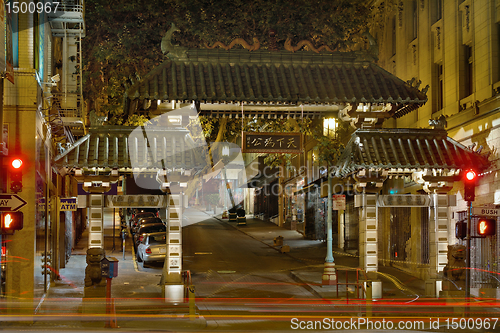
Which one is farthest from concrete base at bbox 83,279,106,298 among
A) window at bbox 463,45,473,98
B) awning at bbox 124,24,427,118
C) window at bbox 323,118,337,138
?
window at bbox 463,45,473,98

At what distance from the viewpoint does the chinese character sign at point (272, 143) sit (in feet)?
49.6

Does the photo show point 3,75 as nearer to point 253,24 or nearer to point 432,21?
point 253,24

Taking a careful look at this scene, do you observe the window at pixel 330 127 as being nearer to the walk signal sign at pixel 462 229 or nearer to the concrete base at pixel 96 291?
the walk signal sign at pixel 462 229

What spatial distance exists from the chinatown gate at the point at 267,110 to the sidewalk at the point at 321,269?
9.89 feet

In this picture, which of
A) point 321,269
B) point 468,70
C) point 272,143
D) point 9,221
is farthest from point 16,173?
point 321,269

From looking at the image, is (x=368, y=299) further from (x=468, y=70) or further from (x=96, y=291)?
(x=468, y=70)

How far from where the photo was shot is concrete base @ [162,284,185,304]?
52.0ft

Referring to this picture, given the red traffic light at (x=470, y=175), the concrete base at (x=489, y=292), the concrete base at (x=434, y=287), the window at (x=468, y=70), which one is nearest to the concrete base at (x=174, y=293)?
the concrete base at (x=434, y=287)

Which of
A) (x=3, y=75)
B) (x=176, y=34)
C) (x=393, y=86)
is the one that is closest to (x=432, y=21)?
(x=393, y=86)

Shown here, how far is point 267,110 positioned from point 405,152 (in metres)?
4.10

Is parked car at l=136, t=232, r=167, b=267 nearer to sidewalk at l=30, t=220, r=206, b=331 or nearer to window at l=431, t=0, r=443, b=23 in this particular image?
sidewalk at l=30, t=220, r=206, b=331

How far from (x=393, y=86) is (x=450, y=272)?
5.27 metres

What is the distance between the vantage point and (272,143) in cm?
1524

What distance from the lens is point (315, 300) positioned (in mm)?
17750
